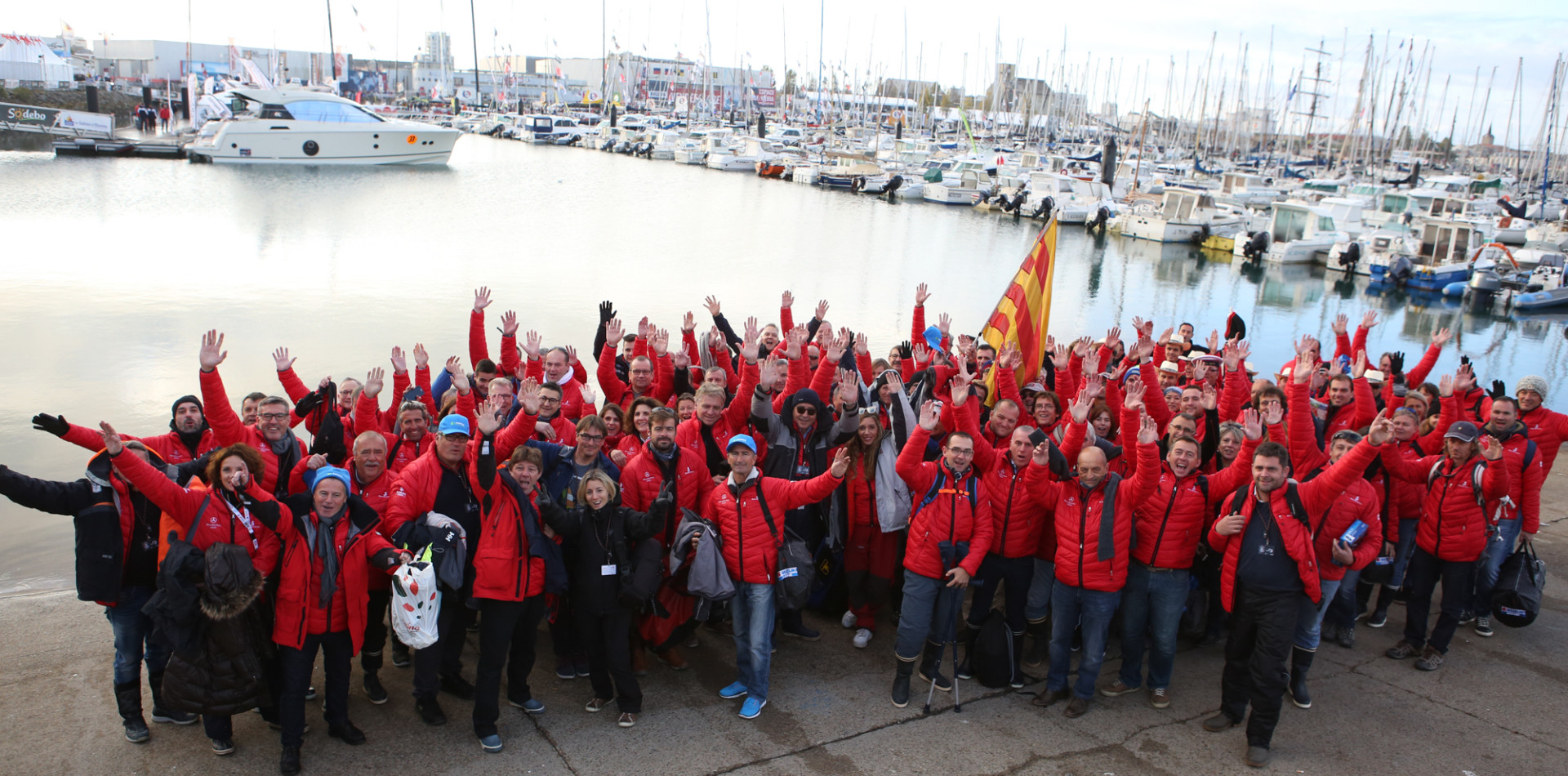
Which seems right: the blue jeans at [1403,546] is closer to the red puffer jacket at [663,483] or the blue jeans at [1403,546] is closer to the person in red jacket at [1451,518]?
the person in red jacket at [1451,518]

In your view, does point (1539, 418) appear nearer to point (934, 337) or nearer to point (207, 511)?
point (934, 337)

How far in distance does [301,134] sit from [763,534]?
5171 centimetres

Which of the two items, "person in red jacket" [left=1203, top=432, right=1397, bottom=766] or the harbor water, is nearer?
"person in red jacket" [left=1203, top=432, right=1397, bottom=766]

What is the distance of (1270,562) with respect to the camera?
4797mm

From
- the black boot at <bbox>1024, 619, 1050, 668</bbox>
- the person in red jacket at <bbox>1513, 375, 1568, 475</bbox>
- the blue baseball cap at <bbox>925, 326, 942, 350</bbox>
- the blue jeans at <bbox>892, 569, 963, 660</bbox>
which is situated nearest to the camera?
the blue jeans at <bbox>892, 569, 963, 660</bbox>

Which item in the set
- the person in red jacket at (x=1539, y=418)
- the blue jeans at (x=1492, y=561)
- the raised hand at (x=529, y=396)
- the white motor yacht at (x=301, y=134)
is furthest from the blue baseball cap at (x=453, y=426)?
the white motor yacht at (x=301, y=134)

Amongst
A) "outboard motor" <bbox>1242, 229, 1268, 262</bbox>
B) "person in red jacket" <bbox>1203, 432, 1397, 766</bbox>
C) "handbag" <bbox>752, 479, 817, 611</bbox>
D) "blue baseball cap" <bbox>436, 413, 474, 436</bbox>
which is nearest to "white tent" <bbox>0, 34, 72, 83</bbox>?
"outboard motor" <bbox>1242, 229, 1268, 262</bbox>

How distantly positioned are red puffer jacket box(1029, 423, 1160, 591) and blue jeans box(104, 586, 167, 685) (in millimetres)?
4583

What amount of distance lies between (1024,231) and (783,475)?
38.6 m

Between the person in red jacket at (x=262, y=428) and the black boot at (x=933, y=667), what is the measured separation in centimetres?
373

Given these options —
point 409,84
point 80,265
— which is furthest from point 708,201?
point 409,84

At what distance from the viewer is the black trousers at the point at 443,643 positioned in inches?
186

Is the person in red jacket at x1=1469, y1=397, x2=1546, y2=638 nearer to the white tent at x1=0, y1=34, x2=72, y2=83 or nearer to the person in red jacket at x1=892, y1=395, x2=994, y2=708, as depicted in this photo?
the person in red jacket at x1=892, y1=395, x2=994, y2=708

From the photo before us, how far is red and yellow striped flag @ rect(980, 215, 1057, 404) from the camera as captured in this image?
31.1ft
